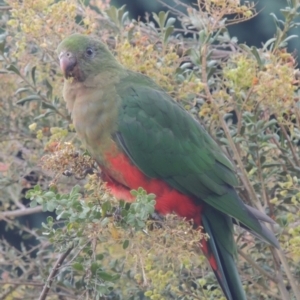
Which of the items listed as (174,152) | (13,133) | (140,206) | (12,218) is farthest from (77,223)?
(12,218)

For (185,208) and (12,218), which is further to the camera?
(12,218)

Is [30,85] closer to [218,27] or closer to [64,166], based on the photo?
[64,166]

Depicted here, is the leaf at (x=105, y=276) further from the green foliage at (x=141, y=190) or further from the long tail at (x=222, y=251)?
the long tail at (x=222, y=251)

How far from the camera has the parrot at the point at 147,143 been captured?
5.41 feet

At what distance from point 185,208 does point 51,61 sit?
49 cm

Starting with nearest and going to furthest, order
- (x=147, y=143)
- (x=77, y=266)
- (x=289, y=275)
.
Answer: (x=77, y=266), (x=289, y=275), (x=147, y=143)

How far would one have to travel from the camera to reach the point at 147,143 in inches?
67.4

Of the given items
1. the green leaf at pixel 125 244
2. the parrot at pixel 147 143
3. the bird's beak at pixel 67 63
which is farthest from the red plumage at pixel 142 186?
the green leaf at pixel 125 244

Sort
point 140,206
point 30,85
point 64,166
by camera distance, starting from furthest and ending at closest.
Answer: point 30,85 < point 64,166 < point 140,206

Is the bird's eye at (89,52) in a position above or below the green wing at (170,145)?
above

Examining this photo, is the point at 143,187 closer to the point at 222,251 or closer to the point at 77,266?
the point at 222,251

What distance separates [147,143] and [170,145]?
6 centimetres

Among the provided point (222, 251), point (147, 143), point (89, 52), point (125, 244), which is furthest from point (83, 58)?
point (125, 244)

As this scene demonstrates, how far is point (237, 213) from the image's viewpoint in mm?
1550
